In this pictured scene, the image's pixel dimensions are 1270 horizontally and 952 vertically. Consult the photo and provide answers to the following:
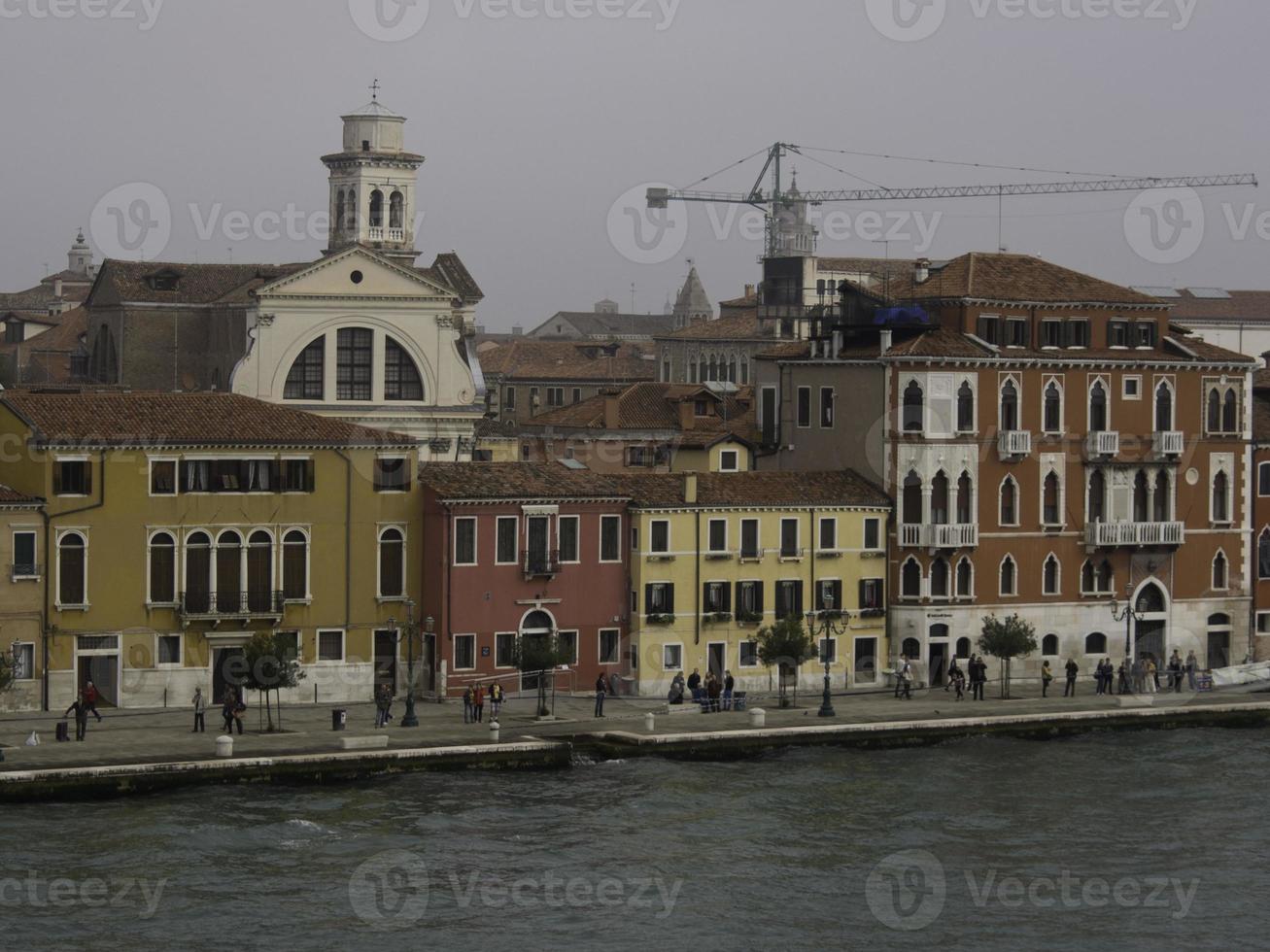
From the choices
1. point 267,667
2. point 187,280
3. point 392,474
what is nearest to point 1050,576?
point 392,474

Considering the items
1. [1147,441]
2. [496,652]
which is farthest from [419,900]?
[1147,441]

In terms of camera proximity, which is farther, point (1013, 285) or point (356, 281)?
point (356, 281)

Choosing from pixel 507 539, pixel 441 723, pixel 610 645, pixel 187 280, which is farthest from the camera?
pixel 187 280

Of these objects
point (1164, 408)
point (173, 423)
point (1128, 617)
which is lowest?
point (1128, 617)

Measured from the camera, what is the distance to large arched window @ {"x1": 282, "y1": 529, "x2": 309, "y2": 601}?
2176 inches

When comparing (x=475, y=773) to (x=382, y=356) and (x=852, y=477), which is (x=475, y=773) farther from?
(x=382, y=356)

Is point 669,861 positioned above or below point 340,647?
below

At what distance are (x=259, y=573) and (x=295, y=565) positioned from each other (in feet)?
2.51

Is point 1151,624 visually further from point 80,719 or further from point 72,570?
point 80,719

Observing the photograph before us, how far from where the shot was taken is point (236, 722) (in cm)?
5138

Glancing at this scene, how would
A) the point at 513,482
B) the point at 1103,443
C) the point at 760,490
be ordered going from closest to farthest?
the point at 513,482
the point at 760,490
the point at 1103,443

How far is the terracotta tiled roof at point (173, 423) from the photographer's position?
5350cm

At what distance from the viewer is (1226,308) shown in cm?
13325

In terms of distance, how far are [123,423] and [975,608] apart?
62.8ft
